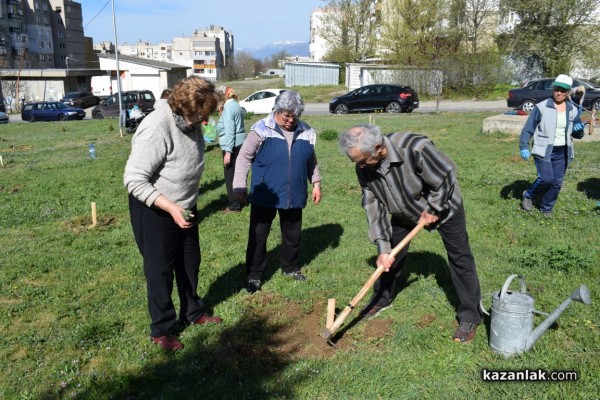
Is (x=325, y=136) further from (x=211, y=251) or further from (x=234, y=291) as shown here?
(x=234, y=291)

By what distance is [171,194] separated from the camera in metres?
3.53

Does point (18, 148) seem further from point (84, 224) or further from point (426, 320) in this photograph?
point (426, 320)

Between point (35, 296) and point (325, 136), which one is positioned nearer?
point (35, 296)

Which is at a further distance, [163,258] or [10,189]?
[10,189]

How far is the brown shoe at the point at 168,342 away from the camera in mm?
3789

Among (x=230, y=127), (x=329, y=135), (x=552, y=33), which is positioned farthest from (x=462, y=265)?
(x=552, y=33)

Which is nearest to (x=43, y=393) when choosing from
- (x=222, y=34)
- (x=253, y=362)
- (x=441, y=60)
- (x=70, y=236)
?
(x=253, y=362)

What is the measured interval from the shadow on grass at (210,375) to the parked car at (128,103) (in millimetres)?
23465

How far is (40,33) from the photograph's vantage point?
72.1 metres

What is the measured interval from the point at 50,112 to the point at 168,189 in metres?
29.8

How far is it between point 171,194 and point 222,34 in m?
142

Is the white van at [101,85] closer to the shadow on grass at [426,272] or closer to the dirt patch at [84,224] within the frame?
the dirt patch at [84,224]

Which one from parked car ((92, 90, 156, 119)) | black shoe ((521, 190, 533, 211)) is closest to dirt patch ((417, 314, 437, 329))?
black shoe ((521, 190, 533, 211))

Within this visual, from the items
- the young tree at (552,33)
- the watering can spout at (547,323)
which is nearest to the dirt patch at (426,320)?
the watering can spout at (547,323)
